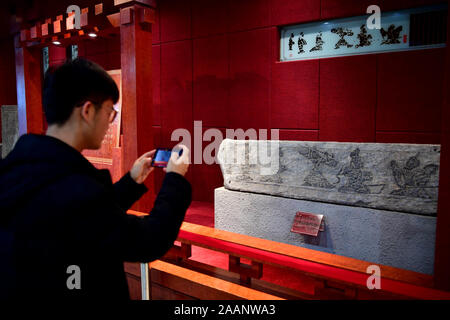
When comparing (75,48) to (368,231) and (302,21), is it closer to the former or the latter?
(302,21)

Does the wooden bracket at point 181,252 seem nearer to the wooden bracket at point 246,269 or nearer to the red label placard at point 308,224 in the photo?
the wooden bracket at point 246,269

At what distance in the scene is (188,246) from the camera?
83.4 inches

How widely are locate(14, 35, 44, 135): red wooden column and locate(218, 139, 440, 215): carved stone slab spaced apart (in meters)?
2.31

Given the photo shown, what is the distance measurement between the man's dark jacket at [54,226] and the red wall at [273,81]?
3476 millimetres

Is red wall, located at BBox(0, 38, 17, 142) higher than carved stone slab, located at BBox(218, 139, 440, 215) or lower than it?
higher

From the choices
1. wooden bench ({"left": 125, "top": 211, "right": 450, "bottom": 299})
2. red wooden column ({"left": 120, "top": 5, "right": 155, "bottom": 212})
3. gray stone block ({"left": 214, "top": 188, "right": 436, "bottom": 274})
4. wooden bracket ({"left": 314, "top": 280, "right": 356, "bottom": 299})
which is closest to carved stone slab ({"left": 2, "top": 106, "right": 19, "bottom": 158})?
red wooden column ({"left": 120, "top": 5, "right": 155, "bottom": 212})

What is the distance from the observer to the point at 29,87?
3.71 meters

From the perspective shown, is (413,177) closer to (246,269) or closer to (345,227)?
(345,227)

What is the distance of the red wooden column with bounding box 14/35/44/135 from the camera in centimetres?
367

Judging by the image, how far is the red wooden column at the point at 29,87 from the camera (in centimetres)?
367

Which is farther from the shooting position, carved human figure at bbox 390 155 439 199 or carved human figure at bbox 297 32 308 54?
carved human figure at bbox 297 32 308 54

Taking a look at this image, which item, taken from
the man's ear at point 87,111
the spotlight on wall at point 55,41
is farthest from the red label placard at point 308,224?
the spotlight on wall at point 55,41

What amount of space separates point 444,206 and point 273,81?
3.17m

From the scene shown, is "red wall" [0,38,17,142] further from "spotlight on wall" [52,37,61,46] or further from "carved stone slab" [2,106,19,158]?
"spotlight on wall" [52,37,61,46]
